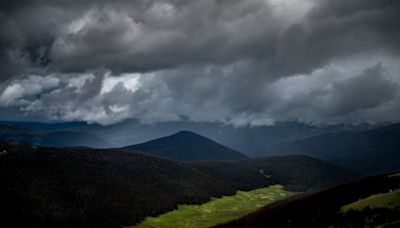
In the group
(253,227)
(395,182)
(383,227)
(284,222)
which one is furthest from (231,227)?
(383,227)

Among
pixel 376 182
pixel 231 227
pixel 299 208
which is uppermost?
pixel 376 182

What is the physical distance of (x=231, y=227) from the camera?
130125 mm

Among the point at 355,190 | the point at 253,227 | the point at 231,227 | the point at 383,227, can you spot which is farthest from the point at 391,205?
the point at 231,227

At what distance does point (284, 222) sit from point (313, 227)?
1638 cm

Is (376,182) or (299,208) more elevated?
(376,182)

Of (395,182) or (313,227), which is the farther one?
(395,182)

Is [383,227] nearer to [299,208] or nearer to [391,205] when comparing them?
[391,205]

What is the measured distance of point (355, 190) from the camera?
107 meters

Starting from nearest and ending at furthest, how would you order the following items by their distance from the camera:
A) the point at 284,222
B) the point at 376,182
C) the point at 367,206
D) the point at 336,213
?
the point at 367,206 < the point at 336,213 < the point at 284,222 < the point at 376,182

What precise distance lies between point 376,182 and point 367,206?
34329 millimetres

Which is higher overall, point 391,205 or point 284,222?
point 391,205

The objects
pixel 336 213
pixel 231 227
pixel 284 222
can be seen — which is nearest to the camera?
pixel 336 213

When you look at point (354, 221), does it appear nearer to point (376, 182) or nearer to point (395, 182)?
point (395, 182)

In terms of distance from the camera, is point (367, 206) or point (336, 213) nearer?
point (367, 206)
